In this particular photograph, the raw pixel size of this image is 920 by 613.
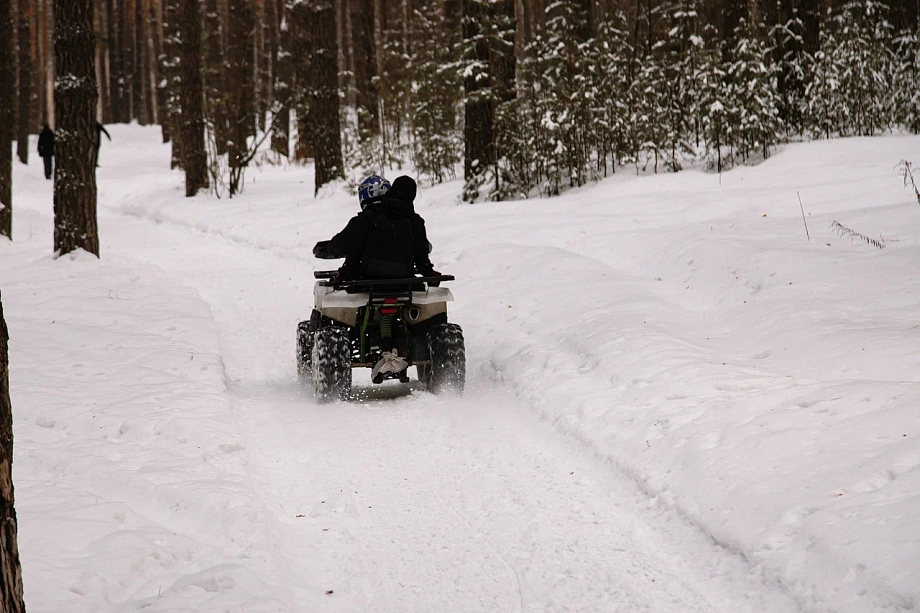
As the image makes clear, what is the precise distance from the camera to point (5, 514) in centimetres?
260

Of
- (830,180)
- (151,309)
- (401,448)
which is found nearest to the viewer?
(401,448)

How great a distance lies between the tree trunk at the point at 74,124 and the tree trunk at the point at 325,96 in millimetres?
9107

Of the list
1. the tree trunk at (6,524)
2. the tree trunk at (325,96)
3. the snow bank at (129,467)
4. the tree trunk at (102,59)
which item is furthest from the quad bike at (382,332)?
the tree trunk at (102,59)

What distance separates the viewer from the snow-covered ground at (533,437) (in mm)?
3893

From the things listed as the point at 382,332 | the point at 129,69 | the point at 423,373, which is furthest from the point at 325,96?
the point at 129,69

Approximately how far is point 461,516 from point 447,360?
283 cm

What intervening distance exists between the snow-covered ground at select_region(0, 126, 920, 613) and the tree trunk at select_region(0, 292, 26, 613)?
3.14 ft

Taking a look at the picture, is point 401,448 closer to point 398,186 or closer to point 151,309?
point 398,186

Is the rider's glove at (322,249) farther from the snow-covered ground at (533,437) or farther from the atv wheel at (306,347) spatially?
the snow-covered ground at (533,437)

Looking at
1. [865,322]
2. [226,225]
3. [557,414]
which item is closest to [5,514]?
[557,414]

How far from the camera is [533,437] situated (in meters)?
6.33

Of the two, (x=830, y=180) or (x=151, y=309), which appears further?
(x=830, y=180)

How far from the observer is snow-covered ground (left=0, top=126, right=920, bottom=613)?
3.89 meters

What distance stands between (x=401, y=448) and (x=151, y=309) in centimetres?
561
